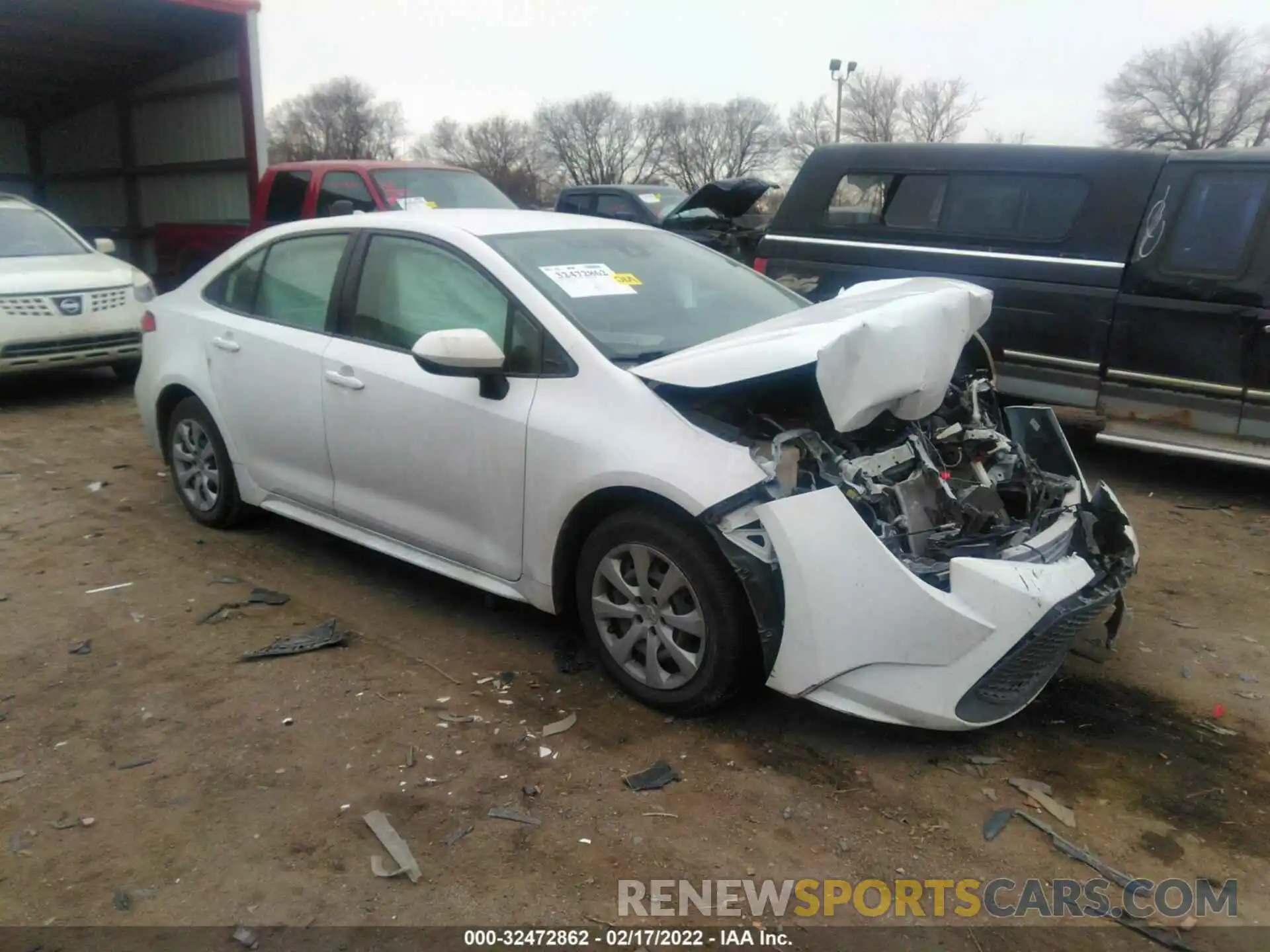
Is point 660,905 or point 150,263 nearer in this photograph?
point 660,905

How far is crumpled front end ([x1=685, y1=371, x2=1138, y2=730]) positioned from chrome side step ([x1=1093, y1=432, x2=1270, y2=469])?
2.67 meters

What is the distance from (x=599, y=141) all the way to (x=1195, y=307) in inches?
2387

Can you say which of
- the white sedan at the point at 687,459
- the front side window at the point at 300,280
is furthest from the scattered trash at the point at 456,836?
the front side window at the point at 300,280

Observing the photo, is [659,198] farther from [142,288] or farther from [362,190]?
[142,288]

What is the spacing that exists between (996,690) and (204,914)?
2.30 meters

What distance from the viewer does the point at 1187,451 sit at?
5828mm

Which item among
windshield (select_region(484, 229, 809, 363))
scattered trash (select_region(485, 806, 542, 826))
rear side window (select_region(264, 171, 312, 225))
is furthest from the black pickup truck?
rear side window (select_region(264, 171, 312, 225))

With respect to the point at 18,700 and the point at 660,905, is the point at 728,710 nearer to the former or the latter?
the point at 660,905

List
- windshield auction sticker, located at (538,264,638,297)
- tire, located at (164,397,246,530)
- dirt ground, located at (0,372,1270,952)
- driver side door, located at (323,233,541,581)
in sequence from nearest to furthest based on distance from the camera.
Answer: dirt ground, located at (0,372,1270,952), driver side door, located at (323,233,541,581), windshield auction sticker, located at (538,264,638,297), tire, located at (164,397,246,530)

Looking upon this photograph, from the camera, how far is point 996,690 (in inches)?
123

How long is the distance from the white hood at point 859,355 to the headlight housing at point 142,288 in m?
6.73

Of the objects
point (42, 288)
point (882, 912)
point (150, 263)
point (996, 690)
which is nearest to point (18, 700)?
point (882, 912)

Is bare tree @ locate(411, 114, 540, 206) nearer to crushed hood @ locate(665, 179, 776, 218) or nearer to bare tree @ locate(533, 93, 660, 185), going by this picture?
bare tree @ locate(533, 93, 660, 185)

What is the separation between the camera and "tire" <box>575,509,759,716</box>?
10.5 feet
